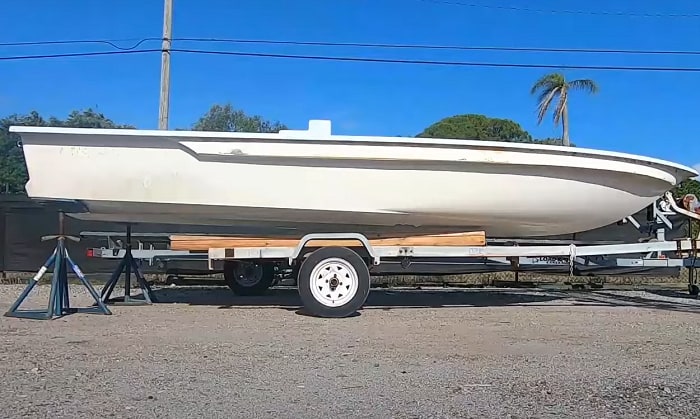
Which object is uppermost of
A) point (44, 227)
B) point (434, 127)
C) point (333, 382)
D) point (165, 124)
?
point (434, 127)

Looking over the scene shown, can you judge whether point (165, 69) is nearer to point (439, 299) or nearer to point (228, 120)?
point (439, 299)

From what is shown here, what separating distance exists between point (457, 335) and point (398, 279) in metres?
6.89

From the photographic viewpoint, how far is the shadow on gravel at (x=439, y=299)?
30.0ft

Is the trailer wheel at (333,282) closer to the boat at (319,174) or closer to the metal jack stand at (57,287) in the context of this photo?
the boat at (319,174)

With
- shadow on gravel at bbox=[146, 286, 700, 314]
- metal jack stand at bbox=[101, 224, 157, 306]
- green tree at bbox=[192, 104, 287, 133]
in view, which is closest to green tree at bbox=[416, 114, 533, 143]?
green tree at bbox=[192, 104, 287, 133]

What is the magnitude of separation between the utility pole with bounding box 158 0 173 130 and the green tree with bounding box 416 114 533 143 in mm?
28541

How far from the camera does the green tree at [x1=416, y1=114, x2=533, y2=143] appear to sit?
44.3 meters

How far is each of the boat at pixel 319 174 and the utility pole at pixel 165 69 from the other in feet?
25.2

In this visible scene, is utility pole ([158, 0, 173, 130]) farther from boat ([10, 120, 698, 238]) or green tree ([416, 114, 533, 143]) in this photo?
green tree ([416, 114, 533, 143])

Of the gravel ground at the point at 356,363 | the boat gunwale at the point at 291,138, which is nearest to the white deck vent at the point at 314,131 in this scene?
the boat gunwale at the point at 291,138

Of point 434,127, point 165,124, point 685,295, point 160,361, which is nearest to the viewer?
point 160,361

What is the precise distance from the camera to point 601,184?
7.99 m

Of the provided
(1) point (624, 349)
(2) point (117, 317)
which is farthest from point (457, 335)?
(2) point (117, 317)

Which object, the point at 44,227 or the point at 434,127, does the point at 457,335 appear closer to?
the point at 44,227
